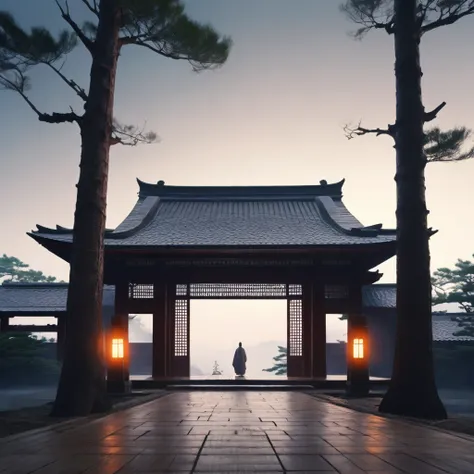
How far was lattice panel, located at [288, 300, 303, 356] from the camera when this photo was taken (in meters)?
16.6

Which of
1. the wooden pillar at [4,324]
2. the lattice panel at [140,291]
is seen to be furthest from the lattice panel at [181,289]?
the wooden pillar at [4,324]

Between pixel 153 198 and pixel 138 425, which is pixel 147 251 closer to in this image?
pixel 153 198

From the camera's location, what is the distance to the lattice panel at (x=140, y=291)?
15.6m

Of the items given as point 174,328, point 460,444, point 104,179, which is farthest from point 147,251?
point 460,444

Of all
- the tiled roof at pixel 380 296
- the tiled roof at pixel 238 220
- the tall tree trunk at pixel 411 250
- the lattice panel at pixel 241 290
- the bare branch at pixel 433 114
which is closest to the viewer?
the tall tree trunk at pixel 411 250

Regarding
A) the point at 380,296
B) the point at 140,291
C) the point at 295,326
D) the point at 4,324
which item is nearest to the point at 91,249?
the point at 140,291

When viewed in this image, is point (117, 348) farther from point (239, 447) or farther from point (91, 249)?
point (239, 447)

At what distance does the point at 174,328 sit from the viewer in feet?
54.7

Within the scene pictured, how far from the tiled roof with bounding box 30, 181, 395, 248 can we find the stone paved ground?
7.53 m

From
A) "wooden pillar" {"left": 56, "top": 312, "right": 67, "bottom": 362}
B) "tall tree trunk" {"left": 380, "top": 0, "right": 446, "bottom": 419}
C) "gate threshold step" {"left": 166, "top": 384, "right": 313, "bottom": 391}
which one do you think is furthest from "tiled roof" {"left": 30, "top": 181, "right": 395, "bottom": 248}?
"wooden pillar" {"left": 56, "top": 312, "right": 67, "bottom": 362}

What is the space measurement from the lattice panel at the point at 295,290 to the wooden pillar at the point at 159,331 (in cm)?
390

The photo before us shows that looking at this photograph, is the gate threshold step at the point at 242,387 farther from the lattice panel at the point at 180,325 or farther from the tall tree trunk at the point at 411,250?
the tall tree trunk at the point at 411,250

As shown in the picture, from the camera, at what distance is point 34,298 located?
24109 mm

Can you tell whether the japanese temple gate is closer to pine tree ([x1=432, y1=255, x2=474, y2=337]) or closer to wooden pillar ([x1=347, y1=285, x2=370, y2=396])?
wooden pillar ([x1=347, y1=285, x2=370, y2=396])
